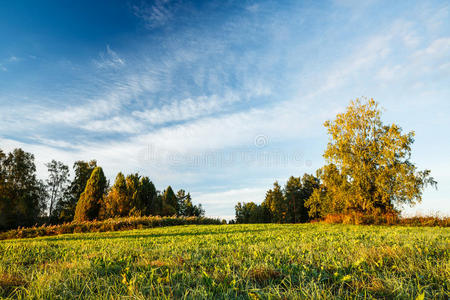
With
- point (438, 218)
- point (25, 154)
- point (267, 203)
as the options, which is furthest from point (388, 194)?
point (25, 154)

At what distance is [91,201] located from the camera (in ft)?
84.2

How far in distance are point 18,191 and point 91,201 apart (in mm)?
14220

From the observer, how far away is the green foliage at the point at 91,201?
83.1 feet

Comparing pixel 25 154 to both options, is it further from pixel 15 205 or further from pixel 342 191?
pixel 342 191

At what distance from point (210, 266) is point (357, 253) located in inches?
86.7

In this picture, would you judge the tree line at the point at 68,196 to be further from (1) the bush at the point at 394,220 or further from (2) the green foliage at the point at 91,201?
(1) the bush at the point at 394,220

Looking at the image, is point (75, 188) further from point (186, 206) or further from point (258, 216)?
point (258, 216)

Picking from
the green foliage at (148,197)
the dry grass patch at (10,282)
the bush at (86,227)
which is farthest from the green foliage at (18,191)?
the dry grass patch at (10,282)

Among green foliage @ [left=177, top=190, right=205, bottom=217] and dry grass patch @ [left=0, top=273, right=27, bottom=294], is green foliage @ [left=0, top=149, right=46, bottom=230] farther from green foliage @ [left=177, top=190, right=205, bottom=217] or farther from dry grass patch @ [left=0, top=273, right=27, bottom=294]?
dry grass patch @ [left=0, top=273, right=27, bottom=294]

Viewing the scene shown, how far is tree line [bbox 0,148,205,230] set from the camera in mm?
25578

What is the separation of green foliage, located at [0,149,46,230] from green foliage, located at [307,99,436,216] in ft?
116

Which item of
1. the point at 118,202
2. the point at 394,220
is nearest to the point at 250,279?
the point at 394,220

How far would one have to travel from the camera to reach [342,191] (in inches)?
739

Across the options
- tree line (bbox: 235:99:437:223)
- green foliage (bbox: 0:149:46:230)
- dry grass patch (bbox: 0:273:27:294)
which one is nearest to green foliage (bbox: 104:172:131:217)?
green foliage (bbox: 0:149:46:230)
